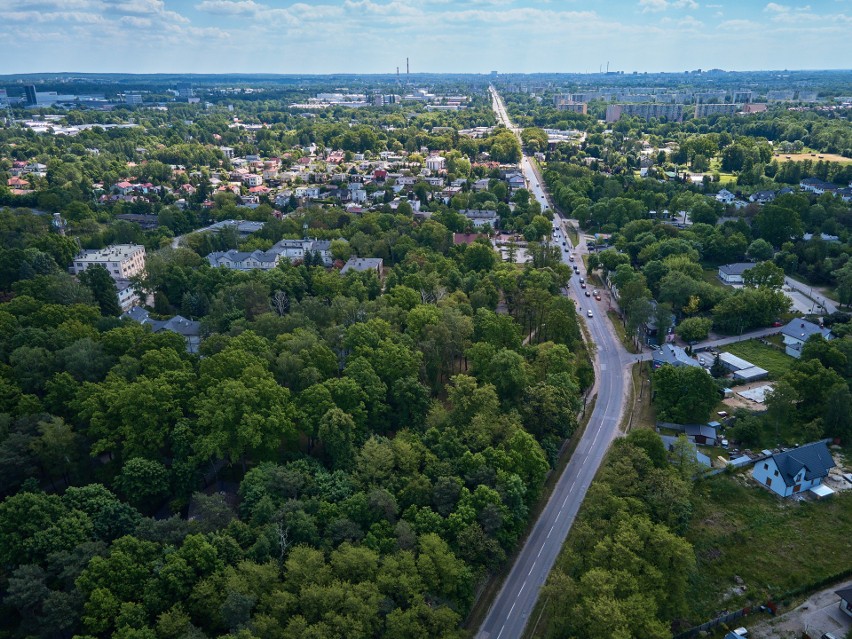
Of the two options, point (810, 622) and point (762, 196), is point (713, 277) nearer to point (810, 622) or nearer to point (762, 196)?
point (762, 196)

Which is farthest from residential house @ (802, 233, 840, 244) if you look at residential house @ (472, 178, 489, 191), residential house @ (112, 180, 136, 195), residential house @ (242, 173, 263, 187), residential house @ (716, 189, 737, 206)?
residential house @ (112, 180, 136, 195)

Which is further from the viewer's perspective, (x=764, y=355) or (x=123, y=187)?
(x=123, y=187)

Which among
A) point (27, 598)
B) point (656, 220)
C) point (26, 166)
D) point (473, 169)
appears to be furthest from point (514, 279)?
point (26, 166)

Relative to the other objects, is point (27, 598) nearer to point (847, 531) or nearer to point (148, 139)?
point (847, 531)

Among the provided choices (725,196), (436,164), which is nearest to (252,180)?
(436,164)

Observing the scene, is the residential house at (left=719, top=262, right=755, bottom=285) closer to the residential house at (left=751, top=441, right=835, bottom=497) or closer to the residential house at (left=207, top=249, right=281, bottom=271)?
the residential house at (left=751, top=441, right=835, bottom=497)

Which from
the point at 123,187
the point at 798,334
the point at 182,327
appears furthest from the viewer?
the point at 123,187
